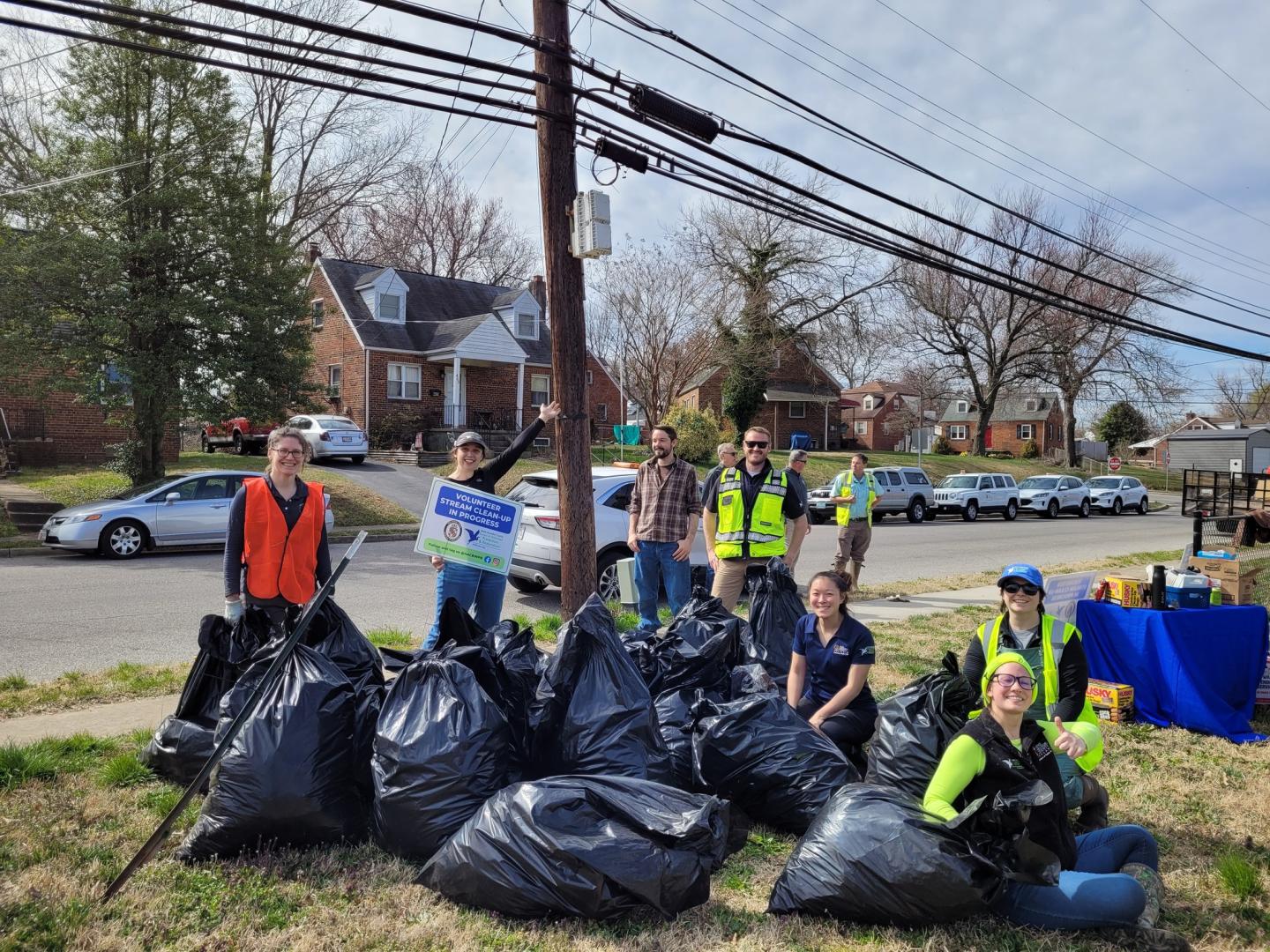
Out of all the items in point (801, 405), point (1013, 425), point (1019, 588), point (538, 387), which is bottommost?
point (1019, 588)

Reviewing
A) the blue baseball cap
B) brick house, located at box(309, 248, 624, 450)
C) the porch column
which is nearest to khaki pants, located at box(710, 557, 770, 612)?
the blue baseball cap

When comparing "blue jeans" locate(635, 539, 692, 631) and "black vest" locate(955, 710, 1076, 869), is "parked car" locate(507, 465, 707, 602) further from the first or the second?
"black vest" locate(955, 710, 1076, 869)

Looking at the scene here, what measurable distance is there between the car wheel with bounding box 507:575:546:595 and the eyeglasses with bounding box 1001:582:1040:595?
655 cm

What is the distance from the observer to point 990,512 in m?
27.1

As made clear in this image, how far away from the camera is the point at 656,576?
6.88 metres

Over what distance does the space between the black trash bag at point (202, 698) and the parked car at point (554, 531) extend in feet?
15.0

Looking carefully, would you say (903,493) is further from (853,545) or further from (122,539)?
(122,539)

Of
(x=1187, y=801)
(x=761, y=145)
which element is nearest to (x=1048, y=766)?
(x=1187, y=801)

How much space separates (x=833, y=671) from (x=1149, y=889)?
1.62m

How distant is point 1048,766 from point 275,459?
3732mm

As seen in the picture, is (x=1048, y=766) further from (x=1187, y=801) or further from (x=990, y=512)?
(x=990, y=512)

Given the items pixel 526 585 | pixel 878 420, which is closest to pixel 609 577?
pixel 526 585

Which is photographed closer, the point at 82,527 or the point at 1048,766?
the point at 1048,766

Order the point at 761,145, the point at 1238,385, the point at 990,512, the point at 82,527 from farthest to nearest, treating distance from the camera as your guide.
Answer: the point at 1238,385, the point at 990,512, the point at 82,527, the point at 761,145
